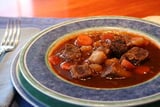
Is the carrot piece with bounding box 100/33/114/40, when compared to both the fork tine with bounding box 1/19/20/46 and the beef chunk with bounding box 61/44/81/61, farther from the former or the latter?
the fork tine with bounding box 1/19/20/46

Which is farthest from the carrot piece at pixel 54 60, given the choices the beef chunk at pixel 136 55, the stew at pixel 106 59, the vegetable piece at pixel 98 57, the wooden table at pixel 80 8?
the wooden table at pixel 80 8

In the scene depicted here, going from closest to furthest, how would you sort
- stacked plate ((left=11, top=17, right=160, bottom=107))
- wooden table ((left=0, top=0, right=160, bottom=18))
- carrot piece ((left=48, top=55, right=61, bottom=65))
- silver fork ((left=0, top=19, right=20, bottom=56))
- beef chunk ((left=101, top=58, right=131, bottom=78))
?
stacked plate ((left=11, top=17, right=160, bottom=107)) → beef chunk ((left=101, top=58, right=131, bottom=78)) → carrot piece ((left=48, top=55, right=61, bottom=65)) → silver fork ((left=0, top=19, right=20, bottom=56)) → wooden table ((left=0, top=0, right=160, bottom=18))

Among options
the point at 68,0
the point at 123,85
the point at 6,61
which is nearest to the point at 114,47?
the point at 123,85

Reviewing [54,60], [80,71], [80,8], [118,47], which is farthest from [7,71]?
[80,8]

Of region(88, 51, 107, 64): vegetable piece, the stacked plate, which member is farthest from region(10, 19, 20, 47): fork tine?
region(88, 51, 107, 64): vegetable piece

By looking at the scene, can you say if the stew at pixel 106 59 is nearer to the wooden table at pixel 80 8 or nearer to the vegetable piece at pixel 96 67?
the vegetable piece at pixel 96 67

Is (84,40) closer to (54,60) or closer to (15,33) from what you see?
(54,60)

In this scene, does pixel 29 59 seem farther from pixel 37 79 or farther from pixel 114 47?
pixel 114 47
